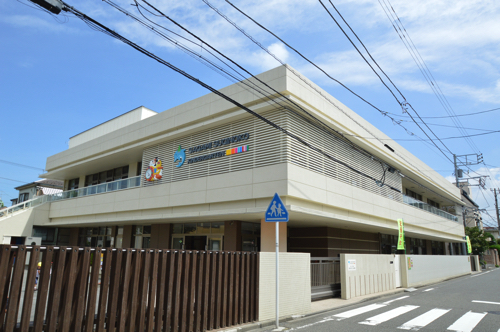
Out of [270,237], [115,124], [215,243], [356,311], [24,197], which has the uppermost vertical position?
[115,124]

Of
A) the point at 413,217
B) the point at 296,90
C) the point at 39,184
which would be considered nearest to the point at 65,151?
the point at 39,184

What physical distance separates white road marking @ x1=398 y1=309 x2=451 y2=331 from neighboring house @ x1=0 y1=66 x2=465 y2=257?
4155 mm

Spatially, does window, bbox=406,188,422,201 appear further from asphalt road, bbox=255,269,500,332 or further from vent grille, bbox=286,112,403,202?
asphalt road, bbox=255,269,500,332

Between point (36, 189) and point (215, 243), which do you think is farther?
point (36, 189)

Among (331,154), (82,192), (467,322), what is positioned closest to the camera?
(467,322)

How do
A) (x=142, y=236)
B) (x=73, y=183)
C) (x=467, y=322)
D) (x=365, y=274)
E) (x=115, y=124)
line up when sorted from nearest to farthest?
(x=467, y=322)
(x=365, y=274)
(x=142, y=236)
(x=115, y=124)
(x=73, y=183)

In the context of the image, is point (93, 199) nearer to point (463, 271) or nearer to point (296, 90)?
point (296, 90)

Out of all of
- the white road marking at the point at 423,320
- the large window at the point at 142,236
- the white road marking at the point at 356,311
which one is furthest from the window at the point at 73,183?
the white road marking at the point at 423,320

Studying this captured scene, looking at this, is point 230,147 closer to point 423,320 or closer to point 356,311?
point 356,311

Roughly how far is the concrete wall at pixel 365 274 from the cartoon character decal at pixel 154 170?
10.0 m

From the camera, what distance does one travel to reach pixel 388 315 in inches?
399

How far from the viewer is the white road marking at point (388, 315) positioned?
30.1ft

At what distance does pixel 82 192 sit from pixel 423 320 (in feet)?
68.5

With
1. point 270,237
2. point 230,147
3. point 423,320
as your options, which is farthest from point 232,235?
point 423,320
